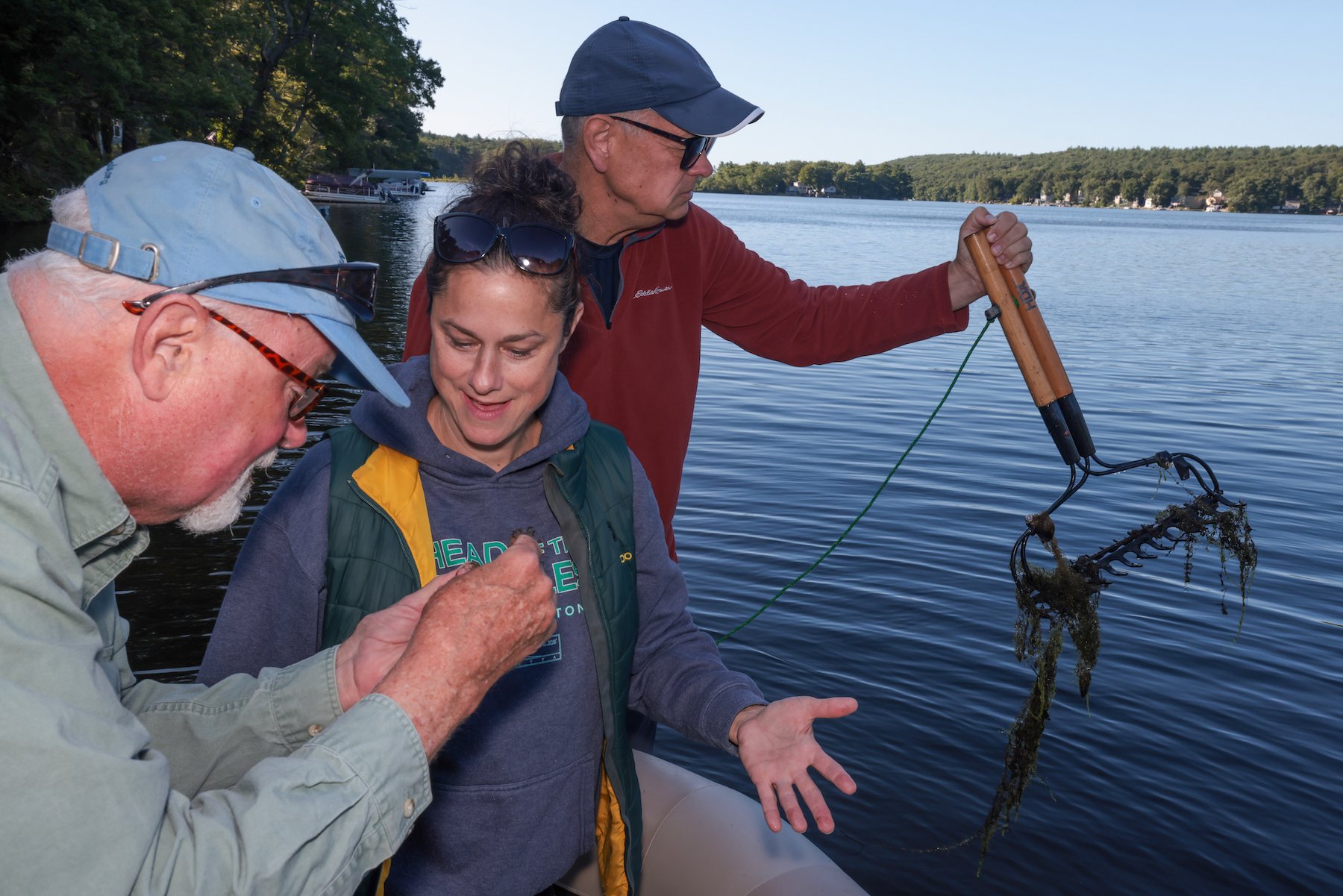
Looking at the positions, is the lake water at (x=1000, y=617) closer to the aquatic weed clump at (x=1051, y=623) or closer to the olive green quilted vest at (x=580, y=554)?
the olive green quilted vest at (x=580, y=554)

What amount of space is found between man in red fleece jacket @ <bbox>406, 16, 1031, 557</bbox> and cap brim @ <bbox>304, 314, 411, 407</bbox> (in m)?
1.05

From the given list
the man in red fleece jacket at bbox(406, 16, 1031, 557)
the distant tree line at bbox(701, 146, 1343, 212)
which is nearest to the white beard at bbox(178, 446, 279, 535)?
the man in red fleece jacket at bbox(406, 16, 1031, 557)

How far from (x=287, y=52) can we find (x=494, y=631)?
44.2 m

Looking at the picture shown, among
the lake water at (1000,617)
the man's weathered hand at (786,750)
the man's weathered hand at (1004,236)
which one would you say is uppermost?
the man's weathered hand at (1004,236)

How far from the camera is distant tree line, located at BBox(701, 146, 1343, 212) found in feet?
414

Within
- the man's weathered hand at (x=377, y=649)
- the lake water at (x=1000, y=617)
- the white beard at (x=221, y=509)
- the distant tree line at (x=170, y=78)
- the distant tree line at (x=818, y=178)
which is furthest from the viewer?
the distant tree line at (x=818, y=178)

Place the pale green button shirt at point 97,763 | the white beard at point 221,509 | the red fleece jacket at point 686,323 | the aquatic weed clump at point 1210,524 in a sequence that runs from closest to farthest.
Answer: the pale green button shirt at point 97,763 < the white beard at point 221,509 < the red fleece jacket at point 686,323 < the aquatic weed clump at point 1210,524

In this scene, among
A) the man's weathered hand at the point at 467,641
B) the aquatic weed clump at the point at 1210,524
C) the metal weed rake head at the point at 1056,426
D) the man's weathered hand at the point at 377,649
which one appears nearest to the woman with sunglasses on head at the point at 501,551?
the man's weathered hand at the point at 377,649

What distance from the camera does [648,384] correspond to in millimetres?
3309

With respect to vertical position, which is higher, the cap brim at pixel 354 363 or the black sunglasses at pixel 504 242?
the black sunglasses at pixel 504 242

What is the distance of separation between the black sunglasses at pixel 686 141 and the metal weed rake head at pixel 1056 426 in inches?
39.2

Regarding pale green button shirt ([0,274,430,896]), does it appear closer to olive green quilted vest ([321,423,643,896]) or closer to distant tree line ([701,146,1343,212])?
olive green quilted vest ([321,423,643,896])

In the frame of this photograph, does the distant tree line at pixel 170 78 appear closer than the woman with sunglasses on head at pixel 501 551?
No

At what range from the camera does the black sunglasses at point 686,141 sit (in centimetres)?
306
